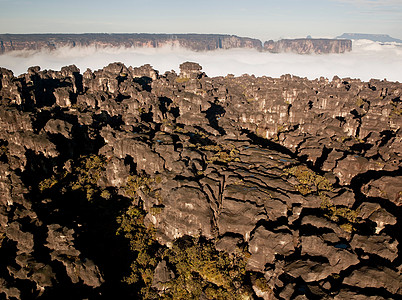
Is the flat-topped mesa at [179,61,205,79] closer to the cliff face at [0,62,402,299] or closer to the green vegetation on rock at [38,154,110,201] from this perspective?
the cliff face at [0,62,402,299]

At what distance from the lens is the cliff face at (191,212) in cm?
4269

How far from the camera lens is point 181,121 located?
104938mm

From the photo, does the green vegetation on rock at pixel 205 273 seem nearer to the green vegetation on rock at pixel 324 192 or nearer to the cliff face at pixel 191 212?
the cliff face at pixel 191 212

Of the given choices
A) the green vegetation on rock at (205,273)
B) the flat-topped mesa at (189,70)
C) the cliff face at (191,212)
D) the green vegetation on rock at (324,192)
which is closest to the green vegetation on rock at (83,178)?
the cliff face at (191,212)

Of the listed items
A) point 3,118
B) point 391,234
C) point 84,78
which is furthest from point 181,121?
point 84,78

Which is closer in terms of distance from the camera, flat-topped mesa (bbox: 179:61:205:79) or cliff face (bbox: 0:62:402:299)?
cliff face (bbox: 0:62:402:299)

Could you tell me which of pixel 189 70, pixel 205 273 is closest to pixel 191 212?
pixel 205 273

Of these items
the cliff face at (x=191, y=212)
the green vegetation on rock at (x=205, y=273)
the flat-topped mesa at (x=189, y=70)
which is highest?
the flat-topped mesa at (x=189, y=70)

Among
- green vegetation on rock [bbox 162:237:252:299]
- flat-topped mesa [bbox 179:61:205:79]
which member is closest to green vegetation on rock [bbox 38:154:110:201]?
green vegetation on rock [bbox 162:237:252:299]

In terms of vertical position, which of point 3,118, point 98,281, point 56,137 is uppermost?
point 3,118

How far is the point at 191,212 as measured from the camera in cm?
5300

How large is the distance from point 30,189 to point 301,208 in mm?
56868

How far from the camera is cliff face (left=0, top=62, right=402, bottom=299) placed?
42.7 meters

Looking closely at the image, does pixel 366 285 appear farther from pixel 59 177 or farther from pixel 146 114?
pixel 146 114
